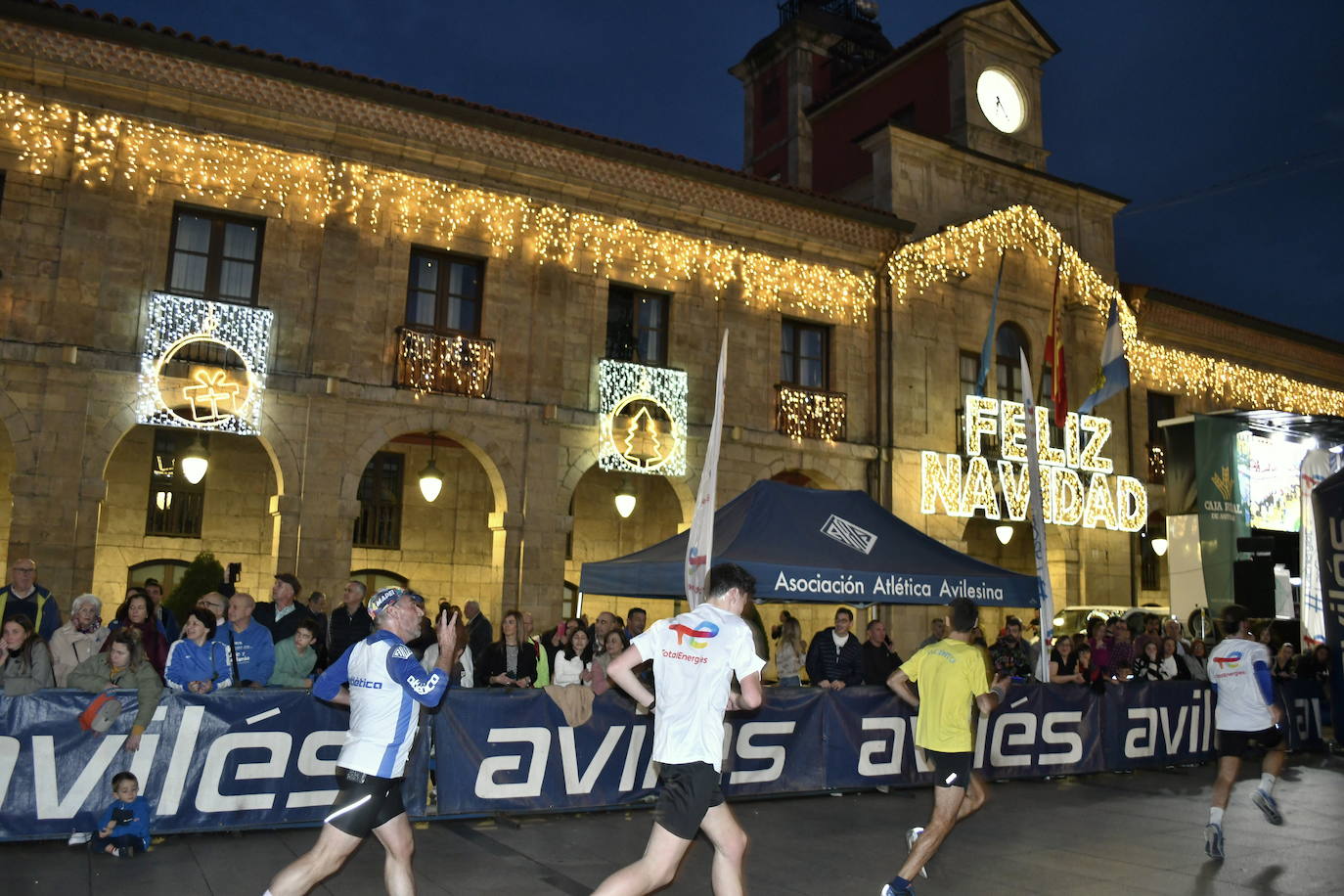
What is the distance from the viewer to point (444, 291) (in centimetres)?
1644

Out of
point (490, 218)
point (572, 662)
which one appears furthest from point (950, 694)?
point (490, 218)

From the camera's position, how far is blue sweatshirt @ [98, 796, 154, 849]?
7.28m

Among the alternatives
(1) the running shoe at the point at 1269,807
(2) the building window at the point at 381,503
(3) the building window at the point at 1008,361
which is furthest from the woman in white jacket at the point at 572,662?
(3) the building window at the point at 1008,361

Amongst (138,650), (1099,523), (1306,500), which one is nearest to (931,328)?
(1099,523)

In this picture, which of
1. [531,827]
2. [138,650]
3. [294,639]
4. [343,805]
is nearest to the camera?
[343,805]

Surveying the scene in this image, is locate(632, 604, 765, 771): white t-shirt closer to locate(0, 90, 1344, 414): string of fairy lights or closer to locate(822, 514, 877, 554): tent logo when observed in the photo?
locate(822, 514, 877, 554): tent logo

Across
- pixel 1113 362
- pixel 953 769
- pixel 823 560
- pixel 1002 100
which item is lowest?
pixel 953 769

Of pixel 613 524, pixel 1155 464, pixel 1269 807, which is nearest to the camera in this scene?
pixel 1269 807

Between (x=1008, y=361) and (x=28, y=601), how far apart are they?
58.5 ft

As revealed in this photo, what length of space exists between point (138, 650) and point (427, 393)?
8.31 m

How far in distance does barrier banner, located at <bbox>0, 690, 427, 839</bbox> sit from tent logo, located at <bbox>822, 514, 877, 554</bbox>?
5262 mm

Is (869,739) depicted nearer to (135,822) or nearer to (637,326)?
(135,822)

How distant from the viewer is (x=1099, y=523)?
71.7 feet

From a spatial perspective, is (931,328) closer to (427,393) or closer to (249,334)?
(427,393)
